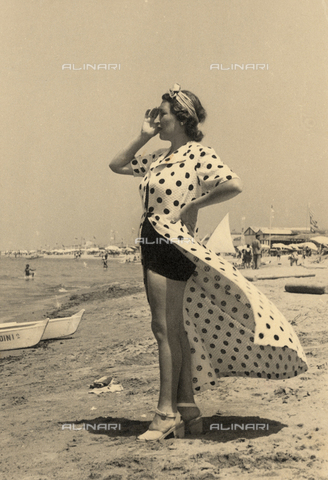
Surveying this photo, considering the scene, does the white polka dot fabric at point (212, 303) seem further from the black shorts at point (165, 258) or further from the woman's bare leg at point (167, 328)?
the woman's bare leg at point (167, 328)

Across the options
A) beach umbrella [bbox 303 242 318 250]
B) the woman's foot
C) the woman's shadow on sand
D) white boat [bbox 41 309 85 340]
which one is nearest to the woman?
the woman's foot

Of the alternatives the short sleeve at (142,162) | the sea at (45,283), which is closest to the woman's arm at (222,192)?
the short sleeve at (142,162)

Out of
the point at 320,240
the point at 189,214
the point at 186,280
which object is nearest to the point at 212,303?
the point at 186,280

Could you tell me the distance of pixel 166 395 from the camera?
2912mm

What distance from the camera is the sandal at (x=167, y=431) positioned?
2881mm

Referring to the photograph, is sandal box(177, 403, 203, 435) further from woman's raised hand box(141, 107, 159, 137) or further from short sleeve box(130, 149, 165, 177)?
woman's raised hand box(141, 107, 159, 137)

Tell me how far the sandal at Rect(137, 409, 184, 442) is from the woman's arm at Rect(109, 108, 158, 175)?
4.87 feet

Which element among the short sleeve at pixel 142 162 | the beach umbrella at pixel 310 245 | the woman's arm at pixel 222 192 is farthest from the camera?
the beach umbrella at pixel 310 245

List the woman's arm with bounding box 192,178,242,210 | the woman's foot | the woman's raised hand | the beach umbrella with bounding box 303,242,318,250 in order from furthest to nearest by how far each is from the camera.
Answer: the beach umbrella with bounding box 303,242,318,250
the woman's raised hand
the woman's foot
the woman's arm with bounding box 192,178,242,210

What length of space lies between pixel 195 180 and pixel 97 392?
2.06m

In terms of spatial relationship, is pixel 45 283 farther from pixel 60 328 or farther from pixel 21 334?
pixel 21 334

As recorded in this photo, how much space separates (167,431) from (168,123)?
1758mm

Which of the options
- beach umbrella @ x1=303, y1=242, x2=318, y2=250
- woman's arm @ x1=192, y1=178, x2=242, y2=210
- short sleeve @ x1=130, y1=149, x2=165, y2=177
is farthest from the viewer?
beach umbrella @ x1=303, y1=242, x2=318, y2=250

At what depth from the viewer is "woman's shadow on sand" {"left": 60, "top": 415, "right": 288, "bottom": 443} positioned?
3.02m
